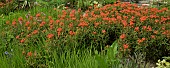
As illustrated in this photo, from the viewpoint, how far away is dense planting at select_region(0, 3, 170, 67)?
483 cm

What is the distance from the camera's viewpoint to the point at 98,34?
5129mm

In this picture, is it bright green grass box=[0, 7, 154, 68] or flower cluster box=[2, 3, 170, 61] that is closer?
bright green grass box=[0, 7, 154, 68]

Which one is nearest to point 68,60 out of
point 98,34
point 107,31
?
point 98,34

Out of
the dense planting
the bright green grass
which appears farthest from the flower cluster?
the bright green grass

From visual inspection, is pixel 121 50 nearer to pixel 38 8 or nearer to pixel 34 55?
pixel 34 55

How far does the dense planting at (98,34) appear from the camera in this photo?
4831 millimetres

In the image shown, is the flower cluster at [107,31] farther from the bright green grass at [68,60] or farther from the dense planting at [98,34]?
the bright green grass at [68,60]

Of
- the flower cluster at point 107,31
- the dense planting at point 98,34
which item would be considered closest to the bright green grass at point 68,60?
the dense planting at point 98,34

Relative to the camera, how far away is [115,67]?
415cm

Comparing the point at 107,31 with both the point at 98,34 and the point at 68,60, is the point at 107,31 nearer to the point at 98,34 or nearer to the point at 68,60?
the point at 98,34

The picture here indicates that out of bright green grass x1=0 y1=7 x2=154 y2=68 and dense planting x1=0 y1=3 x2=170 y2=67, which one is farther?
dense planting x1=0 y1=3 x2=170 y2=67

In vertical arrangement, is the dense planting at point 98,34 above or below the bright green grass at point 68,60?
above

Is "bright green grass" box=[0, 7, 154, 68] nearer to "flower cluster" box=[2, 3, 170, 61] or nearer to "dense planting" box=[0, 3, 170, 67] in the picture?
"dense planting" box=[0, 3, 170, 67]

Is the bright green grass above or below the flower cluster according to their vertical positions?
below
